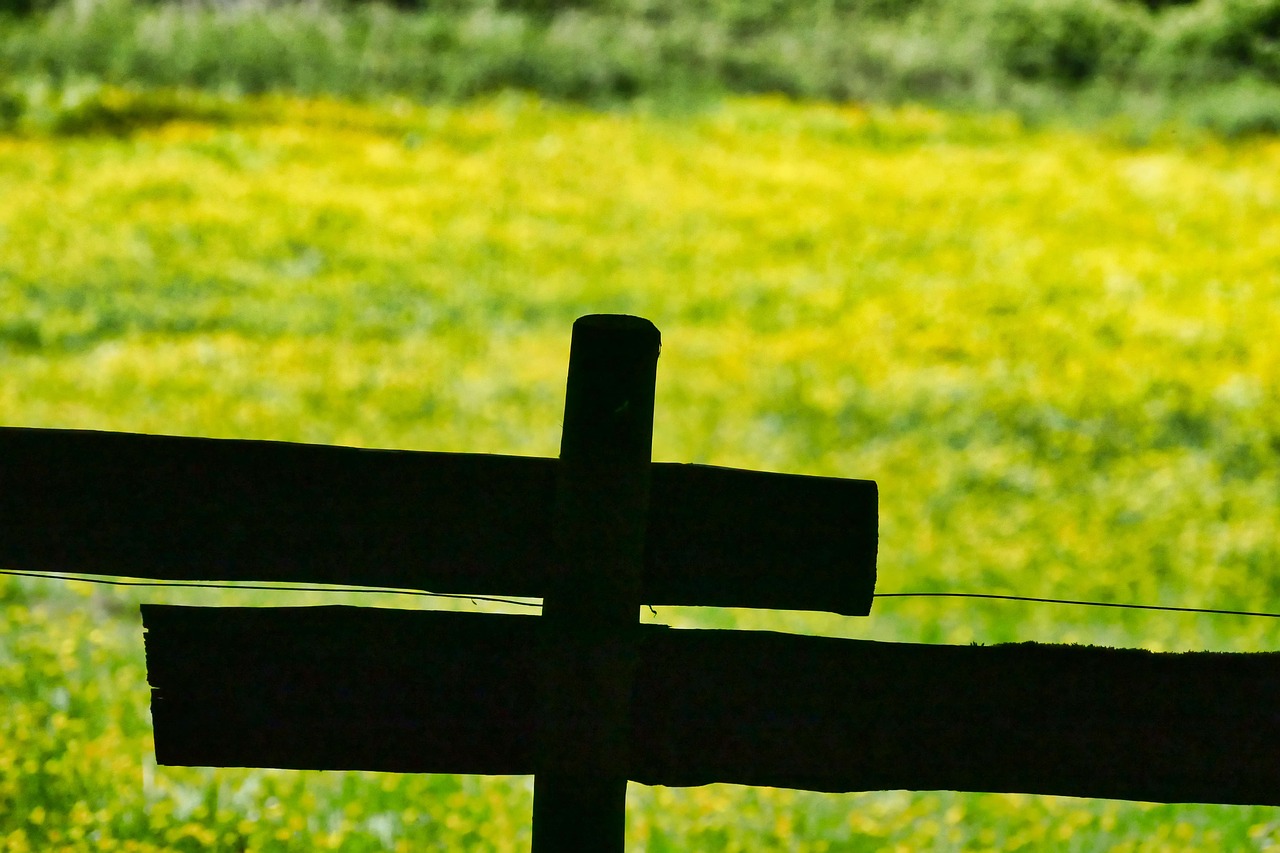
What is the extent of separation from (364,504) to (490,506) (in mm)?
254

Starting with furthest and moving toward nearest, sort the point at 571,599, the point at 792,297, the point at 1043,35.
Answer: the point at 1043,35
the point at 792,297
the point at 571,599

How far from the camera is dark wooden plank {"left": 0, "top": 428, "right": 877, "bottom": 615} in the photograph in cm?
278

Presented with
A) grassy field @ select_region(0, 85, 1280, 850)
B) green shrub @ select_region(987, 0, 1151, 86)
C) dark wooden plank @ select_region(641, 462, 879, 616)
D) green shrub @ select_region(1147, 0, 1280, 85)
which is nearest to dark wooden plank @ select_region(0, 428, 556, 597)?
dark wooden plank @ select_region(641, 462, 879, 616)

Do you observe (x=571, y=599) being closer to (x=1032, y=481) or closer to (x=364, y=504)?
(x=364, y=504)

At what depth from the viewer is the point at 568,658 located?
9.02 ft

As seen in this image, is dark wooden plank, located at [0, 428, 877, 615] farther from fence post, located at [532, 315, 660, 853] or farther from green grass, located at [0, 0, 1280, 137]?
green grass, located at [0, 0, 1280, 137]

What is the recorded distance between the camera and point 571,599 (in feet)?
8.96

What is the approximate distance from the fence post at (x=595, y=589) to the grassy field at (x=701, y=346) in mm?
2713

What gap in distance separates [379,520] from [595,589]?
18.2 inches

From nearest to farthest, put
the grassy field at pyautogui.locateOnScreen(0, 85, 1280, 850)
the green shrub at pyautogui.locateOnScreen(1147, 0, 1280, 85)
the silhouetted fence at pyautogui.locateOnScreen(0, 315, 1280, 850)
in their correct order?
the silhouetted fence at pyautogui.locateOnScreen(0, 315, 1280, 850) → the grassy field at pyautogui.locateOnScreen(0, 85, 1280, 850) → the green shrub at pyautogui.locateOnScreen(1147, 0, 1280, 85)

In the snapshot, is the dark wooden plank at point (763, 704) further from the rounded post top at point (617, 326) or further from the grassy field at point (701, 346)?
the grassy field at point (701, 346)

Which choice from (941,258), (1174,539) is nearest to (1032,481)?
(1174,539)

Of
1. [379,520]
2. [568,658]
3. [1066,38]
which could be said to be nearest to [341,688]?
[379,520]

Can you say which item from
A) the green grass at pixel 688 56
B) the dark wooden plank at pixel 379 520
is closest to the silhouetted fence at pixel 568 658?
the dark wooden plank at pixel 379 520
